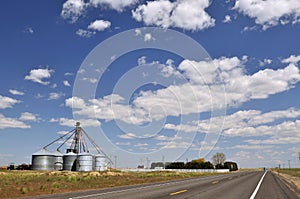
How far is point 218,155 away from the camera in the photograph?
199 meters

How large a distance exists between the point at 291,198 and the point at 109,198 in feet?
28.9

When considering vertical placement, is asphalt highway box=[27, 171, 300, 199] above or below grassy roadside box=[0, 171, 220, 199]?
above

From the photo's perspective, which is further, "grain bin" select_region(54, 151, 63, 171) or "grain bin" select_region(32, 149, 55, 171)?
"grain bin" select_region(54, 151, 63, 171)

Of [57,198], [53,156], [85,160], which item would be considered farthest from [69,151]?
[57,198]

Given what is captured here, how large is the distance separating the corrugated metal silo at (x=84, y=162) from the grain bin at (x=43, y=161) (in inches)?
333

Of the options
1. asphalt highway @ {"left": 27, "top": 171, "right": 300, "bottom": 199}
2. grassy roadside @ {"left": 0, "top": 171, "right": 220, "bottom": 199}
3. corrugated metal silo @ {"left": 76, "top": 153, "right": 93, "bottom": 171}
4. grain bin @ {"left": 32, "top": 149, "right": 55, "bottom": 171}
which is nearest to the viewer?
asphalt highway @ {"left": 27, "top": 171, "right": 300, "bottom": 199}

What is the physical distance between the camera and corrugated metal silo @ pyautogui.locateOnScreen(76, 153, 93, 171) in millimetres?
83856

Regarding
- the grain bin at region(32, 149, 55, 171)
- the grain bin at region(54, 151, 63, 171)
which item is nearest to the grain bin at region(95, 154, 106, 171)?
the grain bin at region(54, 151, 63, 171)

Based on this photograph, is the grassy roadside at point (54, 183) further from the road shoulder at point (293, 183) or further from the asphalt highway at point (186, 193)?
the road shoulder at point (293, 183)

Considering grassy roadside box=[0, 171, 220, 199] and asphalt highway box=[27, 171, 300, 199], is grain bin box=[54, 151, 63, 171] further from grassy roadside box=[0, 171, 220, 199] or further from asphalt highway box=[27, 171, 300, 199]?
asphalt highway box=[27, 171, 300, 199]

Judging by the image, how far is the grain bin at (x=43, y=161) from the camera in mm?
86500

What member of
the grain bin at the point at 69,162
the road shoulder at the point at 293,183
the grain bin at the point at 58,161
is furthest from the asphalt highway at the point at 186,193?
the grain bin at the point at 58,161

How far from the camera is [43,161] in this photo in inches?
3418

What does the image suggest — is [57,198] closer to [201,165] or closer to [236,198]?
[236,198]
